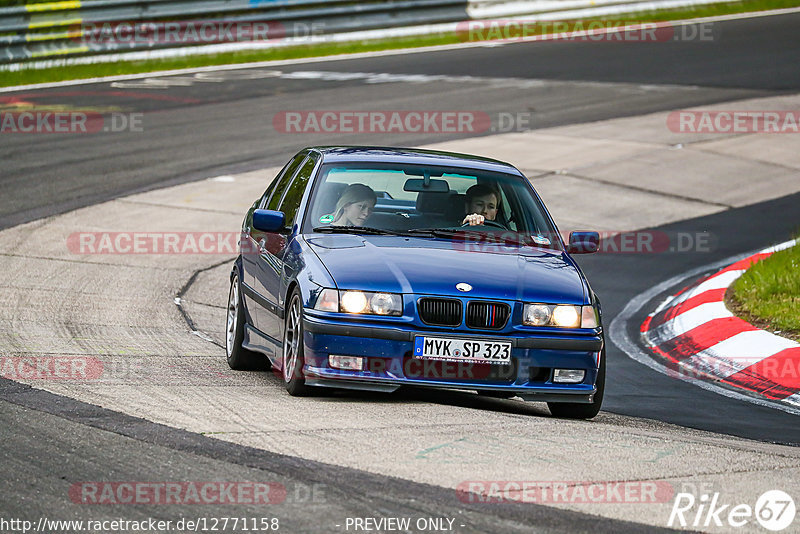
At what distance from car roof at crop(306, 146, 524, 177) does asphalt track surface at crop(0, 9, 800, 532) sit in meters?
1.74

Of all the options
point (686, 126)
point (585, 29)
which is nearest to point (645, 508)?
point (686, 126)

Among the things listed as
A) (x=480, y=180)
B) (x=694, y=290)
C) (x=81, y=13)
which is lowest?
(x=694, y=290)

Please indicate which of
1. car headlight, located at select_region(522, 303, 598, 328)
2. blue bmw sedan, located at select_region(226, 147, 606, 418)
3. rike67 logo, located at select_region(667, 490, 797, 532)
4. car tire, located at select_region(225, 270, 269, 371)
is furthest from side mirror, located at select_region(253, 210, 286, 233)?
rike67 logo, located at select_region(667, 490, 797, 532)

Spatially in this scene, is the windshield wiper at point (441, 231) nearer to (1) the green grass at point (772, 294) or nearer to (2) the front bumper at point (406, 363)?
(2) the front bumper at point (406, 363)

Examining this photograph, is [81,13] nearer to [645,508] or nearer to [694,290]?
[694,290]

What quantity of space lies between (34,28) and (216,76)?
3.37 metres

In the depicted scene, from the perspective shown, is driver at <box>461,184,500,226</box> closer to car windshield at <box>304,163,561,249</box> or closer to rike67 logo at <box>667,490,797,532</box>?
car windshield at <box>304,163,561,249</box>

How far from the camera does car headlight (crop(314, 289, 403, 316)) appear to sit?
280 inches

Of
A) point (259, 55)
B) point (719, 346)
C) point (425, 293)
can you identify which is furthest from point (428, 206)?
point (259, 55)

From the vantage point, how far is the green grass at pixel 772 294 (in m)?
10.2

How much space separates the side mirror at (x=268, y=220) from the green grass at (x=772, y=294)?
412cm

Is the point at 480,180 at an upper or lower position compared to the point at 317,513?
upper

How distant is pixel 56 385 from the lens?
283 inches

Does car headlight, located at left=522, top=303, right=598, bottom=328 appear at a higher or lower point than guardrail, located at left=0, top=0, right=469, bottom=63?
lower
